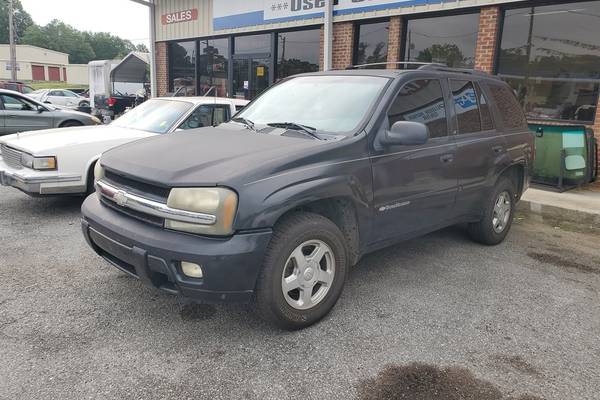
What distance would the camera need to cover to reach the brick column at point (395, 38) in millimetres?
9875

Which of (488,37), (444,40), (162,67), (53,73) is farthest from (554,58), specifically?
(53,73)

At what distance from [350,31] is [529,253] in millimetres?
7363

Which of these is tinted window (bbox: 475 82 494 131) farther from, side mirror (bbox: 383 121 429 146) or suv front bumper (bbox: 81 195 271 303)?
suv front bumper (bbox: 81 195 271 303)

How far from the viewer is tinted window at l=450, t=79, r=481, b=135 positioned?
14.2 ft

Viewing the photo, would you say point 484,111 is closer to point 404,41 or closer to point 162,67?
point 404,41

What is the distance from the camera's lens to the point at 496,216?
5.02 m

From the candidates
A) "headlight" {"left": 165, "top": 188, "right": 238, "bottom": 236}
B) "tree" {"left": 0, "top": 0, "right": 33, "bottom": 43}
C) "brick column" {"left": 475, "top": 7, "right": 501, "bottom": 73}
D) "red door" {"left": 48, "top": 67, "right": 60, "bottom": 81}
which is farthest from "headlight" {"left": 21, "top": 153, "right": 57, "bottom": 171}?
"tree" {"left": 0, "top": 0, "right": 33, "bottom": 43}

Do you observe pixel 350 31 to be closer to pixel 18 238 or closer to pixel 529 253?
pixel 529 253

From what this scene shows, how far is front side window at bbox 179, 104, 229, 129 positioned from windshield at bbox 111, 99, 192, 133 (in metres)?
0.13

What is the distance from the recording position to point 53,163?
5.44m

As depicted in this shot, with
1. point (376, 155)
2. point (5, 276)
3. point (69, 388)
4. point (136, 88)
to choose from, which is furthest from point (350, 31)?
point (136, 88)

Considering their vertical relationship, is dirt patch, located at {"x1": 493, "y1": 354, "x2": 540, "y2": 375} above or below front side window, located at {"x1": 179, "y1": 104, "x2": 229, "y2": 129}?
below

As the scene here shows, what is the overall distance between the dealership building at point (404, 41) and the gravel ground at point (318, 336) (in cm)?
478

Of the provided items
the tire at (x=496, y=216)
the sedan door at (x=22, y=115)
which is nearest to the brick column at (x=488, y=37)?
the tire at (x=496, y=216)
